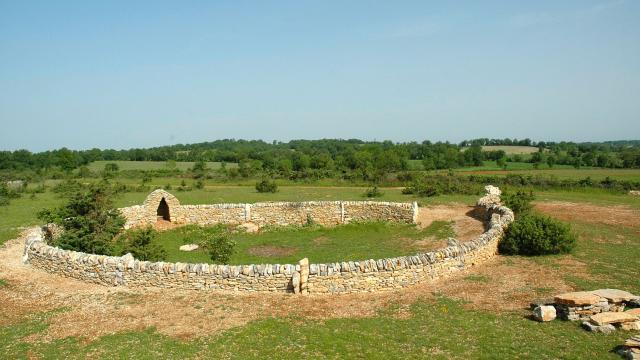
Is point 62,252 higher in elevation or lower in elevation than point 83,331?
higher

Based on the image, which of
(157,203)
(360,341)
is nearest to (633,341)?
(360,341)

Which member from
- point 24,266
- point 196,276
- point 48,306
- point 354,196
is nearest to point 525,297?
point 196,276

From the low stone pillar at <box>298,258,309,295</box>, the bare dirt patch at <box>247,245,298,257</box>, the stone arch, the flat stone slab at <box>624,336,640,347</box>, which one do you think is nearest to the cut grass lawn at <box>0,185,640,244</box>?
the stone arch

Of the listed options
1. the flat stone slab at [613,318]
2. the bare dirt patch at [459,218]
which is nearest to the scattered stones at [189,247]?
the bare dirt patch at [459,218]

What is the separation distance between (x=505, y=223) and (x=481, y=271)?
5.18 metres

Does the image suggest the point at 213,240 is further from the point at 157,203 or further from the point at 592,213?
the point at 592,213

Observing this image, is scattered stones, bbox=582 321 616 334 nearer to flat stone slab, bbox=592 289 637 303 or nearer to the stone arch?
flat stone slab, bbox=592 289 637 303

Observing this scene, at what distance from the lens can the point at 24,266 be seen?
17734 mm

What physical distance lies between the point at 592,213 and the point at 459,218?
811 centimetres

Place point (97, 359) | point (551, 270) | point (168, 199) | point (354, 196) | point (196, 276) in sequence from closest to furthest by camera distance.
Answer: point (97, 359) < point (196, 276) < point (551, 270) < point (168, 199) < point (354, 196)

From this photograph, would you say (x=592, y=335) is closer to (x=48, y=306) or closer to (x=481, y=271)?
(x=481, y=271)

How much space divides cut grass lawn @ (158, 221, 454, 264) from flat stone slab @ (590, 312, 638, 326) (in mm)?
10046

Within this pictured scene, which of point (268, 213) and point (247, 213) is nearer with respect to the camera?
point (247, 213)

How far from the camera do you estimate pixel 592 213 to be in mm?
26531
